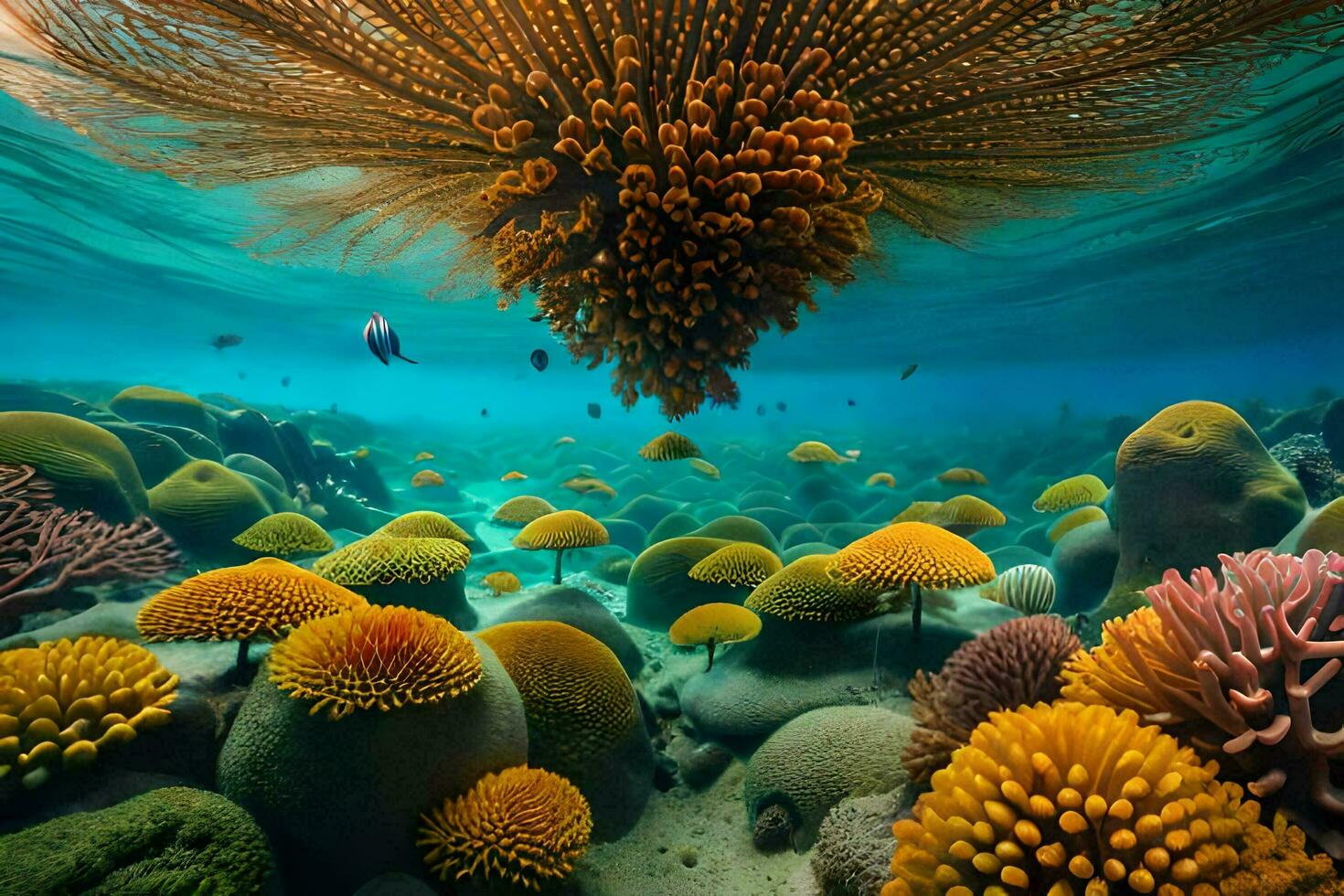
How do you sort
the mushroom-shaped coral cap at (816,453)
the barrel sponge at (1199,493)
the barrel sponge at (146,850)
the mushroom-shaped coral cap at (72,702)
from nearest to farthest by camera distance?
the barrel sponge at (146,850) → the mushroom-shaped coral cap at (72,702) → the barrel sponge at (1199,493) → the mushroom-shaped coral cap at (816,453)

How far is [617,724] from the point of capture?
4.30 m

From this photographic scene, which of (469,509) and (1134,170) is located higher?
(1134,170)

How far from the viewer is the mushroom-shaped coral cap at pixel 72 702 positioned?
98.4 inches

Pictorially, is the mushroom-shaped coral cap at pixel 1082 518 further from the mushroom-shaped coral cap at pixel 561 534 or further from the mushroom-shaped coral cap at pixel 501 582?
the mushroom-shaped coral cap at pixel 501 582

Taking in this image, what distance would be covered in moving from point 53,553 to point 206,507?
4.54 meters

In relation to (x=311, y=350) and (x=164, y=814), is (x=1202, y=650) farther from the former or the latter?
(x=311, y=350)

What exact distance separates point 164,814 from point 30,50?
380 cm

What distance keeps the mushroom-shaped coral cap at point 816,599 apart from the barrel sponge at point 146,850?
3.92 m

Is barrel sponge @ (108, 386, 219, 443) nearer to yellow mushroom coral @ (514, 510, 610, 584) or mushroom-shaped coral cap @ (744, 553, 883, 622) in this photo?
yellow mushroom coral @ (514, 510, 610, 584)

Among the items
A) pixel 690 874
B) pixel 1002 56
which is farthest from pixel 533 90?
pixel 690 874

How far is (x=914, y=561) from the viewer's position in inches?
175

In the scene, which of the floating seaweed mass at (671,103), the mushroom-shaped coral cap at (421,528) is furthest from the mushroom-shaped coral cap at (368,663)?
the mushroom-shaped coral cap at (421,528)

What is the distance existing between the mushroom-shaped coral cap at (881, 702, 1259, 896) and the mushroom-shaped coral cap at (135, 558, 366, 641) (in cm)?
318

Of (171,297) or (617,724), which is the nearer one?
(617,724)
